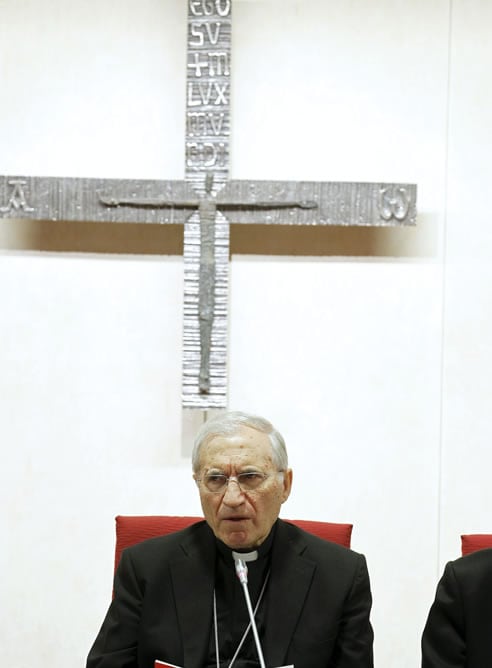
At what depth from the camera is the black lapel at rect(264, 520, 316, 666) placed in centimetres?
245

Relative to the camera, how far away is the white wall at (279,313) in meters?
3.62

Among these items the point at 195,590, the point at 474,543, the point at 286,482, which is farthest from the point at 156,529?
the point at 474,543

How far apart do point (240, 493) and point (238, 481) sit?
3cm

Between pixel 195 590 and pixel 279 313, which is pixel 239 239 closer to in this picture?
pixel 279 313

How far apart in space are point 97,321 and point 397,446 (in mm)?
1192

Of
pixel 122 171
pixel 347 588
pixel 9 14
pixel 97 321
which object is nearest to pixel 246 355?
pixel 97 321

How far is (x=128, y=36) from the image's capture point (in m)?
3.65

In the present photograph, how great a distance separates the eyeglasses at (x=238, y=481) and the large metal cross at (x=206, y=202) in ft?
3.33

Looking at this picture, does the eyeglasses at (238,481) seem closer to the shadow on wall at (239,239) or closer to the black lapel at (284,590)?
the black lapel at (284,590)

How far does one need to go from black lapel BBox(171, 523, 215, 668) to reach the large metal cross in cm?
93

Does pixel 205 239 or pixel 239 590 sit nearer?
pixel 239 590

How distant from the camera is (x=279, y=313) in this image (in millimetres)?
3643

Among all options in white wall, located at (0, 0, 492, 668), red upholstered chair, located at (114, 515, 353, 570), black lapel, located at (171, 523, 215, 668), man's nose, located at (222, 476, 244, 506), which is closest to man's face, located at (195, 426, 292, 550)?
man's nose, located at (222, 476, 244, 506)

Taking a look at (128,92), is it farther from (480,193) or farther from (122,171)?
(480,193)
